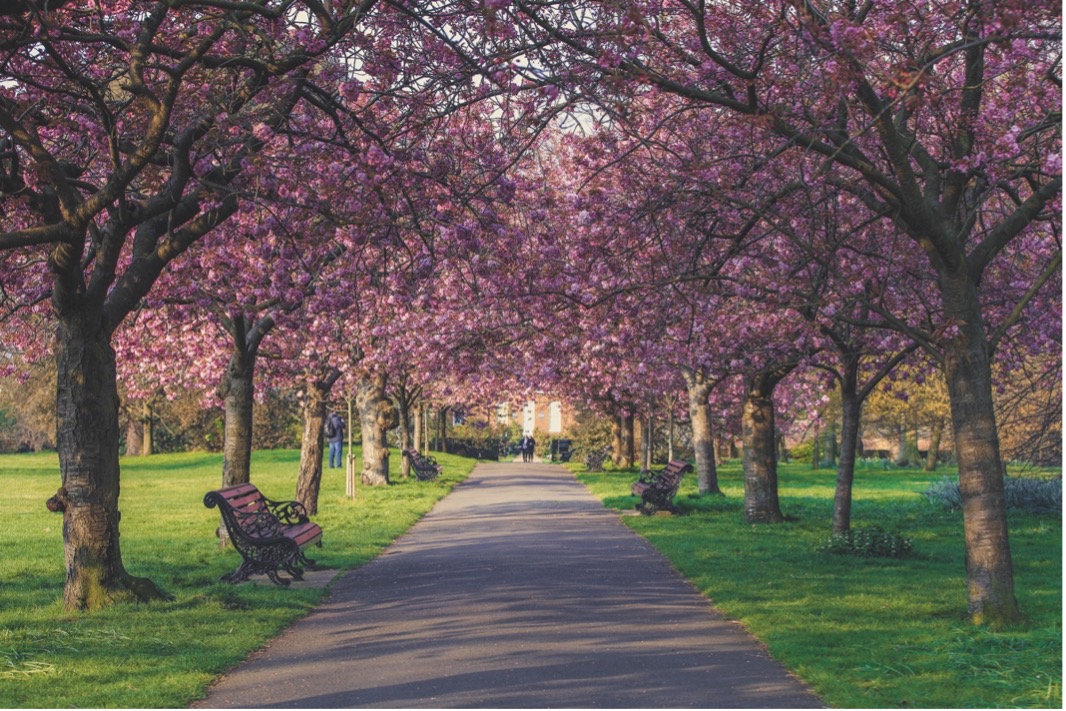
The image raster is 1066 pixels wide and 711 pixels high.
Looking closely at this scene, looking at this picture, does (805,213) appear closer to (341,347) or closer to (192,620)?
(192,620)

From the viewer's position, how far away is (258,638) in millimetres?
9805

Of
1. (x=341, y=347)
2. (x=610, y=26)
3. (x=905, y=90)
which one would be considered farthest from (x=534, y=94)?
(x=341, y=347)

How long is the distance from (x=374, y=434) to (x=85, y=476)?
22.6 meters

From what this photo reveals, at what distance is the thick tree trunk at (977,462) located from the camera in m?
10.6

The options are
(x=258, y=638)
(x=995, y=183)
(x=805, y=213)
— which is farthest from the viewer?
(x=805, y=213)

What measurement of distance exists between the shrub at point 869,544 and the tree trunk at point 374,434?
60.3 ft

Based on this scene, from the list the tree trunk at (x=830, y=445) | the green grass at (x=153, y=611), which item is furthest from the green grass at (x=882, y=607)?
the tree trunk at (x=830, y=445)

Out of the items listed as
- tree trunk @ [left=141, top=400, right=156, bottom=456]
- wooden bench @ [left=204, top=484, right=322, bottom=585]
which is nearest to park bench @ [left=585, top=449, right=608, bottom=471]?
tree trunk @ [left=141, top=400, right=156, bottom=456]

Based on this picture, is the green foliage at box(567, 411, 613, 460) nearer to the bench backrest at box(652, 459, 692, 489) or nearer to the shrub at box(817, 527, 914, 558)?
the bench backrest at box(652, 459, 692, 489)

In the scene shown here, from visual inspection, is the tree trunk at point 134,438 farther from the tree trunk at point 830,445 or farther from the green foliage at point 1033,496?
the green foliage at point 1033,496

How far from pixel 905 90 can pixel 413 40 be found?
5.30m

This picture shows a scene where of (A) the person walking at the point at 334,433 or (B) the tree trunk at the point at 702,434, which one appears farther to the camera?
(A) the person walking at the point at 334,433

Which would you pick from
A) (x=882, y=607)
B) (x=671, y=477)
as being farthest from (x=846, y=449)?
(x=671, y=477)

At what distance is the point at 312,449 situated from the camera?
2238 cm
